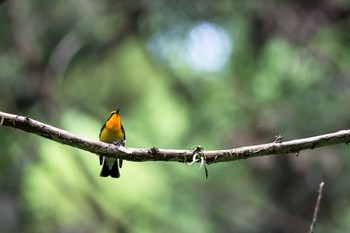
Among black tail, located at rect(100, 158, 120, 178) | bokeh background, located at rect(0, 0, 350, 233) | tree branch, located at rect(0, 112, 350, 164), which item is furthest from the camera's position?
bokeh background, located at rect(0, 0, 350, 233)

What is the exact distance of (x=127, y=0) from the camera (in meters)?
7.51

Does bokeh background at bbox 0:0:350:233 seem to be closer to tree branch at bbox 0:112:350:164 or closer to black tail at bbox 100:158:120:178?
black tail at bbox 100:158:120:178

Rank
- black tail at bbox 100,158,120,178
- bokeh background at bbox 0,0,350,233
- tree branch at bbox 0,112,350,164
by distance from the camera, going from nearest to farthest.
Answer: tree branch at bbox 0,112,350,164 < black tail at bbox 100,158,120,178 < bokeh background at bbox 0,0,350,233

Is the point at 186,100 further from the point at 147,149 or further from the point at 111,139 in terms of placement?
the point at 147,149

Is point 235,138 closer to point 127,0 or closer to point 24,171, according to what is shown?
point 127,0

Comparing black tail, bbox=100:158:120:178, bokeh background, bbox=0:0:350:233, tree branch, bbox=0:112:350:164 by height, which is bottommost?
tree branch, bbox=0:112:350:164

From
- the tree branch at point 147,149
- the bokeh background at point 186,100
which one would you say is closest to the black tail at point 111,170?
the tree branch at point 147,149

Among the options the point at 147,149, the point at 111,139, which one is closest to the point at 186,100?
the point at 111,139

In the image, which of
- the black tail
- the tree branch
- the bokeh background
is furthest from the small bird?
the bokeh background

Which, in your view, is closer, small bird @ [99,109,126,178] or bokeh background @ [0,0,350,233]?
small bird @ [99,109,126,178]

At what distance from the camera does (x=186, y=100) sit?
852 centimetres

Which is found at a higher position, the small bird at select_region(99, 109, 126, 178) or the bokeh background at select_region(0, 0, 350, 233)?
the bokeh background at select_region(0, 0, 350, 233)

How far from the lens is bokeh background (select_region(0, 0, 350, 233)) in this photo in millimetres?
7289

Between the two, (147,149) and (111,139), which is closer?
(147,149)
